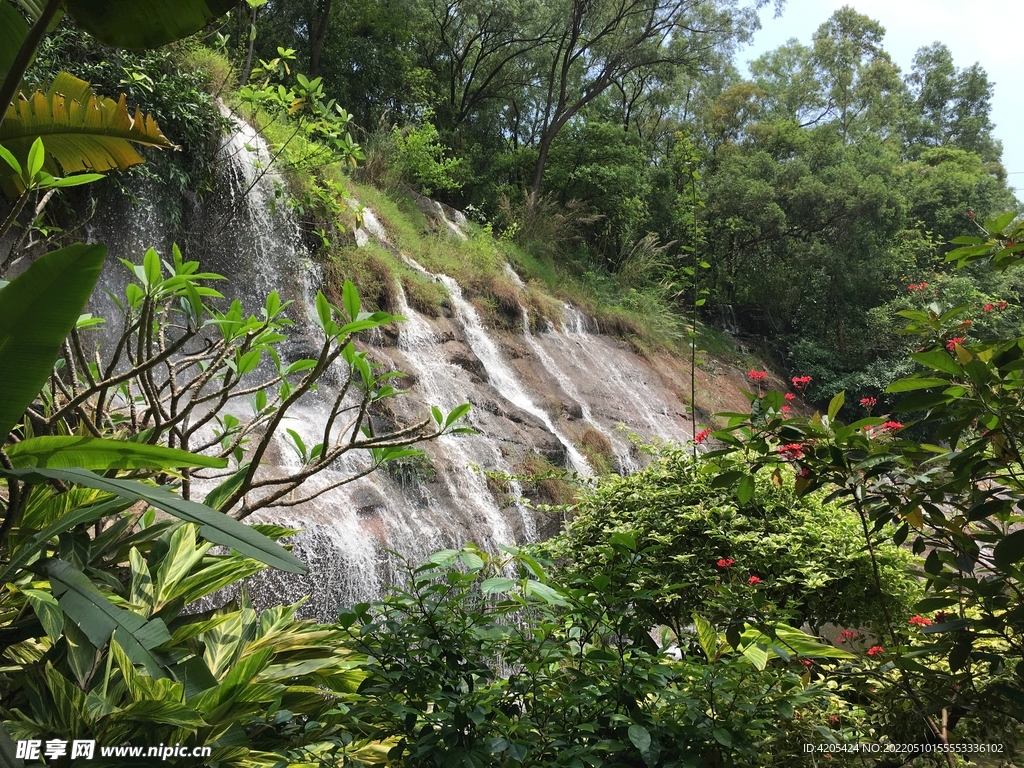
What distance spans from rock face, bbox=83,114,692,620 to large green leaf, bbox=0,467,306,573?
2856 mm

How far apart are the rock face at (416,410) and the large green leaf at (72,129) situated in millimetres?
2190

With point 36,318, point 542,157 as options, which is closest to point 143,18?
point 36,318

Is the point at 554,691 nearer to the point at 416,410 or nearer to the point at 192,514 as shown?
the point at 192,514

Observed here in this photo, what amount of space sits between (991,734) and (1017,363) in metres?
0.98

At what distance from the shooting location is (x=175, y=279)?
6.03 ft

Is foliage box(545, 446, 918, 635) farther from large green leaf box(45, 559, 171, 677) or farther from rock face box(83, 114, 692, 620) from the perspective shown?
Answer: large green leaf box(45, 559, 171, 677)

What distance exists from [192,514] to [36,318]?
42 centimetres

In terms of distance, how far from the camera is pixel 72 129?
7.13 feet

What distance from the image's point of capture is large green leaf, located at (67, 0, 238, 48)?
141cm

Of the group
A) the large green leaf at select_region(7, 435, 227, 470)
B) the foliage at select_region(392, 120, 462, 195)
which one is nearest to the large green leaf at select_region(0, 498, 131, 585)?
the large green leaf at select_region(7, 435, 227, 470)

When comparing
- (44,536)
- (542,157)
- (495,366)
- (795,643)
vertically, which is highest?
(542,157)

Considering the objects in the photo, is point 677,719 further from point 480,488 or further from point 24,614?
point 480,488

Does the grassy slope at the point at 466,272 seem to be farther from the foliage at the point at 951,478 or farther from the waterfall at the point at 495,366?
the foliage at the point at 951,478

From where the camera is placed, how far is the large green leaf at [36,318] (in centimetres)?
111
